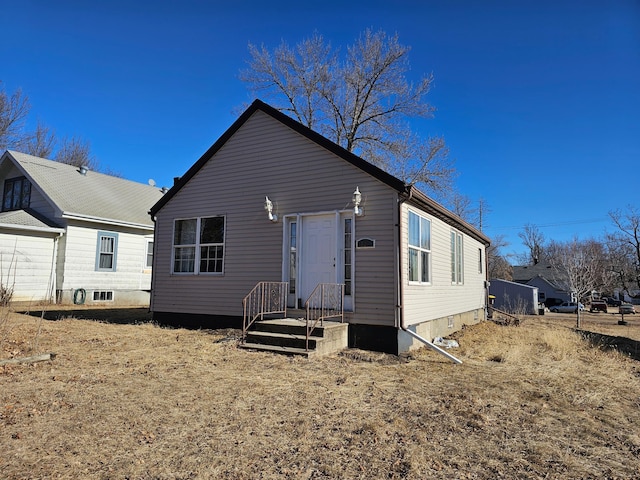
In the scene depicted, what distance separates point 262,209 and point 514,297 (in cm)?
2850

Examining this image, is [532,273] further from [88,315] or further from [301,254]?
[88,315]

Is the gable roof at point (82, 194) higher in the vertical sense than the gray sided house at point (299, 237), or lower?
higher

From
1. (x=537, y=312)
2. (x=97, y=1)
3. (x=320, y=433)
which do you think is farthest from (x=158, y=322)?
(x=537, y=312)

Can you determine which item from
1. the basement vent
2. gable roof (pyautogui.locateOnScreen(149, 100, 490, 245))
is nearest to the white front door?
gable roof (pyautogui.locateOnScreen(149, 100, 490, 245))

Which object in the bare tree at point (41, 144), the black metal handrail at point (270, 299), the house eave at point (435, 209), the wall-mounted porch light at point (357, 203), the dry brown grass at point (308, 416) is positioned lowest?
the dry brown grass at point (308, 416)

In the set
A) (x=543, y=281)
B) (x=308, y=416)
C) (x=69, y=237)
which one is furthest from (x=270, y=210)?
(x=543, y=281)

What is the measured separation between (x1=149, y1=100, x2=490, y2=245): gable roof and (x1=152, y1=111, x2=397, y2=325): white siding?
0.39 ft

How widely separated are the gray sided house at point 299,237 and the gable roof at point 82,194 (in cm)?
646

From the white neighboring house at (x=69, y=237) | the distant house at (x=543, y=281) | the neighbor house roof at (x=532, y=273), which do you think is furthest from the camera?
the neighbor house roof at (x=532, y=273)

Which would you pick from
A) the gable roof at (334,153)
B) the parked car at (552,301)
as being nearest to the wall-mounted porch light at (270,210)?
the gable roof at (334,153)

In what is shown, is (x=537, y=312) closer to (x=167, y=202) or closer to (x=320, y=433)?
(x=167, y=202)

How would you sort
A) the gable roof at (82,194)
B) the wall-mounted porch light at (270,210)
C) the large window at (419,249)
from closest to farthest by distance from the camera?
the large window at (419,249)
the wall-mounted porch light at (270,210)
the gable roof at (82,194)

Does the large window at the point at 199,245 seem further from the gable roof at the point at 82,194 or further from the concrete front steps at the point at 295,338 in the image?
the gable roof at the point at 82,194

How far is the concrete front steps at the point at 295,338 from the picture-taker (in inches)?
278
